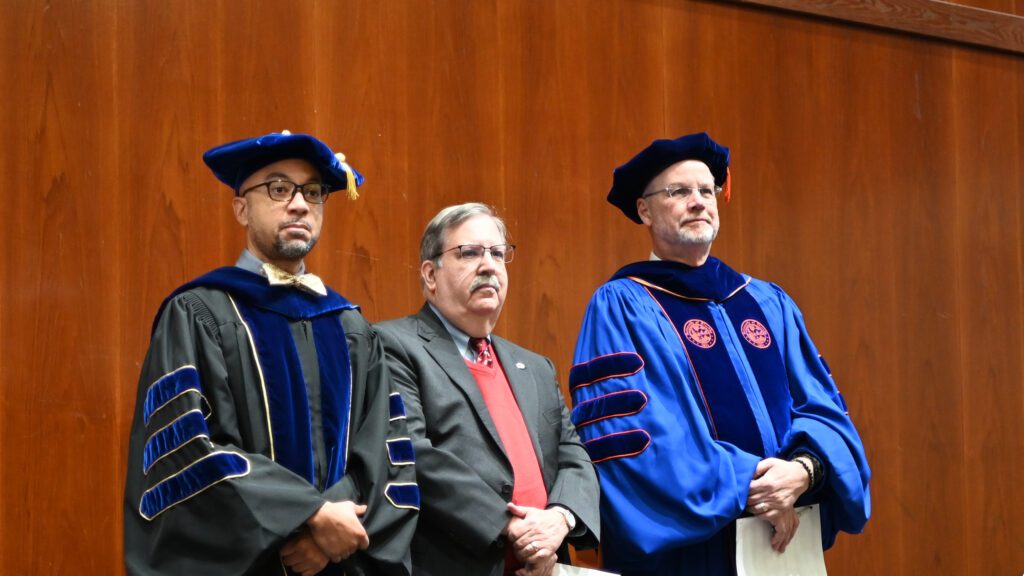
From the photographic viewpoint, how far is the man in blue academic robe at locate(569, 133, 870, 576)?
3.46 metres

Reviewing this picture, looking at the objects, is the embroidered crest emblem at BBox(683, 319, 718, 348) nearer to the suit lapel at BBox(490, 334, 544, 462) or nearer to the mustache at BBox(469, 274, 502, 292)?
the suit lapel at BBox(490, 334, 544, 462)

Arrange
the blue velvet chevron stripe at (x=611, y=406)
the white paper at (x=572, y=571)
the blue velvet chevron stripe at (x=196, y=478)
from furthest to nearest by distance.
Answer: the blue velvet chevron stripe at (x=611, y=406)
the white paper at (x=572, y=571)
the blue velvet chevron stripe at (x=196, y=478)

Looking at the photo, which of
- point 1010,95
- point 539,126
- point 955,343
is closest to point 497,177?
point 539,126

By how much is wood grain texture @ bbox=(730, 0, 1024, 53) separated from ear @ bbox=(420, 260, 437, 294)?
2.18 metres

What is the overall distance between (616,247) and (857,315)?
1237mm

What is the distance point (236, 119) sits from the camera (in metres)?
3.95

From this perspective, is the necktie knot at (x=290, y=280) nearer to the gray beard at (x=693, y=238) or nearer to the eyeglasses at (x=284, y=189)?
the eyeglasses at (x=284, y=189)

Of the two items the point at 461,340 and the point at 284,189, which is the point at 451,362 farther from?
the point at 284,189

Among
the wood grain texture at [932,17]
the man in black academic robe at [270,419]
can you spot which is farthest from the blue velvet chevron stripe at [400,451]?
the wood grain texture at [932,17]

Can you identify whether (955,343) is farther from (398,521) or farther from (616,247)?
(398,521)

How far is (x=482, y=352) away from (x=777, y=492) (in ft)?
3.08

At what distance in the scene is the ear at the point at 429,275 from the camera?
139 inches

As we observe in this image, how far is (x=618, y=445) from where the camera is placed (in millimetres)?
3516

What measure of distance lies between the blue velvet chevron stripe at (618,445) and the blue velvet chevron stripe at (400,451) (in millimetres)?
713
